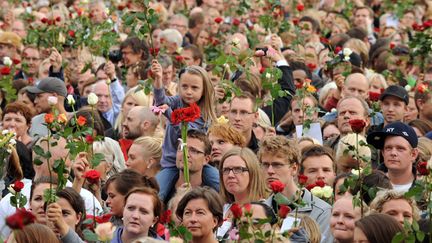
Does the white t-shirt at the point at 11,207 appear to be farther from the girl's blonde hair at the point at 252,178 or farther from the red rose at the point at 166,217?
the red rose at the point at 166,217

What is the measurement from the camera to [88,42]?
1727cm

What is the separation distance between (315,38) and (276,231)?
1164cm

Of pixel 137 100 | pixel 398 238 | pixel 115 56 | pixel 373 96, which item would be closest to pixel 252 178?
pixel 398 238

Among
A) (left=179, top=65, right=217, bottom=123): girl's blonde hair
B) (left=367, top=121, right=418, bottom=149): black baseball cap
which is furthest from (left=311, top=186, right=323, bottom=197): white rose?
(left=179, top=65, right=217, bottom=123): girl's blonde hair

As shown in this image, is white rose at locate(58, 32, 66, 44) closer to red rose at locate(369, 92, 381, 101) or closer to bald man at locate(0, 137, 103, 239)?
red rose at locate(369, 92, 381, 101)

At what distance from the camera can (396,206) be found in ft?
31.2

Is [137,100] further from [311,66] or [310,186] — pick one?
[310,186]

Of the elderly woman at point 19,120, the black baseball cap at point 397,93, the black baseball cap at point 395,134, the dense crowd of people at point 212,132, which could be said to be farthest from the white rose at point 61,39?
the black baseball cap at point 395,134

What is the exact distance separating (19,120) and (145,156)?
1.77 metres

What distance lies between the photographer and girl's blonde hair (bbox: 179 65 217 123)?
491 inches

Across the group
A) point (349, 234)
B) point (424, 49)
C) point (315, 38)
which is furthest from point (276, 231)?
point (315, 38)

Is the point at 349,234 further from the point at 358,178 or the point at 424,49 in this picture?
the point at 424,49

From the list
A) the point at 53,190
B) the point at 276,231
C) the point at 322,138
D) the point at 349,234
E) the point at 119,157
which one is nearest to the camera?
the point at 276,231

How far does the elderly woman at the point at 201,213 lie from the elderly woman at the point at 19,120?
13.2 ft
